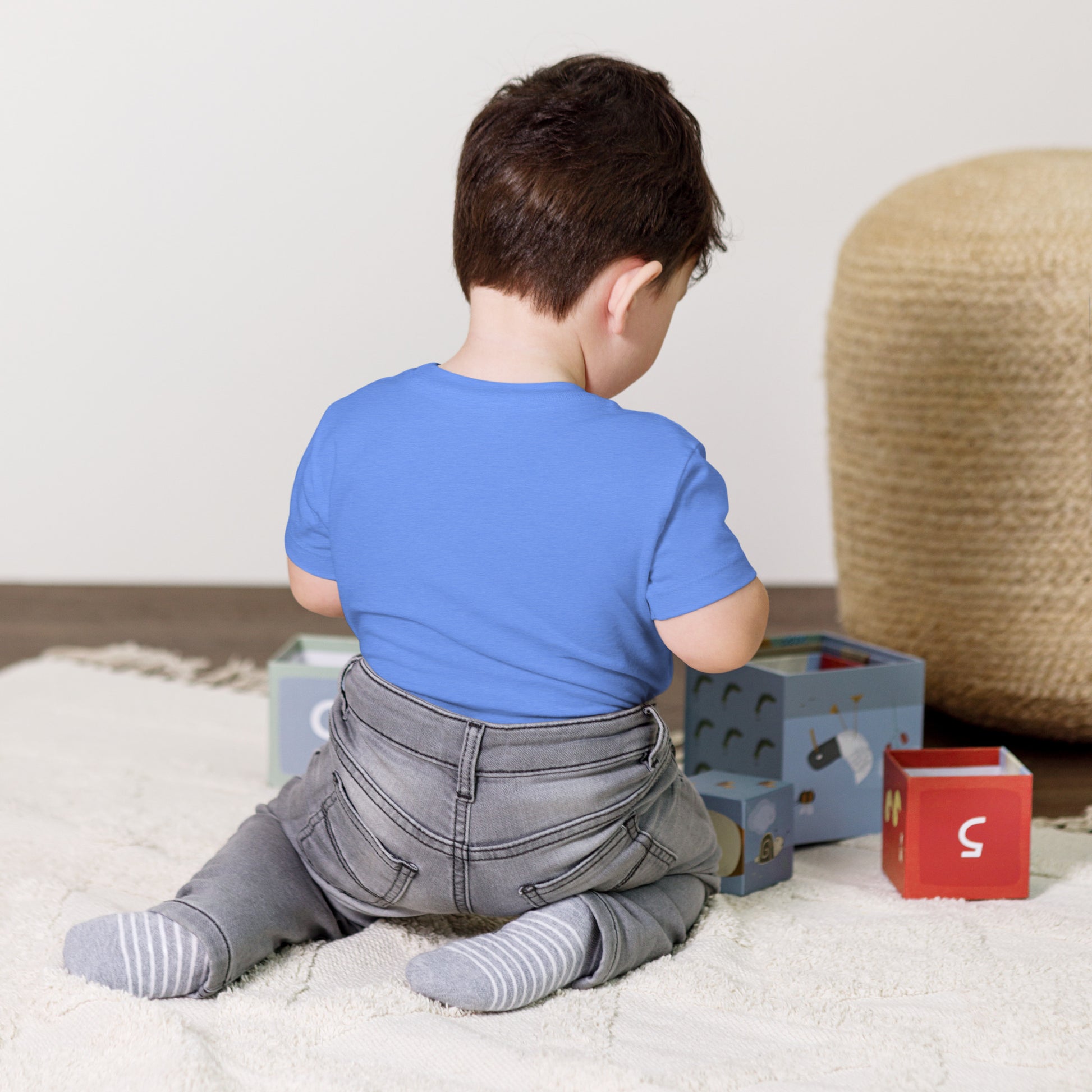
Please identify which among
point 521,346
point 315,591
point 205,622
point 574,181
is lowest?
point 205,622

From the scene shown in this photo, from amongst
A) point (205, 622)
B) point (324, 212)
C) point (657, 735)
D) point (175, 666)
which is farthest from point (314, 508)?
point (324, 212)

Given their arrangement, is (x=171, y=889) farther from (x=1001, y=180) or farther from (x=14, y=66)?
(x=14, y=66)

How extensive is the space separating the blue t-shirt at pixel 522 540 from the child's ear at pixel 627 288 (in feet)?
0.20

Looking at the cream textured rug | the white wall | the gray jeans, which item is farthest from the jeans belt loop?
the white wall

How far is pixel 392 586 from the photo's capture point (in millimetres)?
844

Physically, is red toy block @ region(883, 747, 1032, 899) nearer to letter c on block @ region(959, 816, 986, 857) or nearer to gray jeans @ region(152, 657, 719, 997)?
letter c on block @ region(959, 816, 986, 857)

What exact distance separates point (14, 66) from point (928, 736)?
1736mm

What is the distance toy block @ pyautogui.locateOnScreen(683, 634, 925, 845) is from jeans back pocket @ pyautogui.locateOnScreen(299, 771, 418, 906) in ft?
1.26

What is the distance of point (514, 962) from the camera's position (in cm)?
79

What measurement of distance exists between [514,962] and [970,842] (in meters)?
0.40

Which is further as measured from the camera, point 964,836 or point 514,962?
point 964,836

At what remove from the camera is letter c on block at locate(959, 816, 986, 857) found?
99cm

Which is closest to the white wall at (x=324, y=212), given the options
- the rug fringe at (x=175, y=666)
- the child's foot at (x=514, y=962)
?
the rug fringe at (x=175, y=666)

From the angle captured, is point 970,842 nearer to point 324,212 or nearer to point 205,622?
point 205,622
